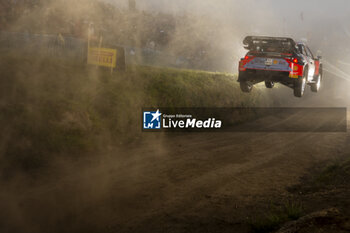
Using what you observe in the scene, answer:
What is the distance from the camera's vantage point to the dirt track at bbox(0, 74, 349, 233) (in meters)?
6.07

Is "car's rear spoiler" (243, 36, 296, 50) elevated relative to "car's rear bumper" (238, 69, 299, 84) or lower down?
elevated

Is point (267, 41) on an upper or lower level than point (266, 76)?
upper

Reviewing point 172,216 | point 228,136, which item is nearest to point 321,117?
point 228,136

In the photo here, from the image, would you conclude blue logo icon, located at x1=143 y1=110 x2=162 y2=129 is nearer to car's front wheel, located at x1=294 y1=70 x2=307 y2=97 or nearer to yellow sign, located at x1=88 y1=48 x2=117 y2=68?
yellow sign, located at x1=88 y1=48 x2=117 y2=68

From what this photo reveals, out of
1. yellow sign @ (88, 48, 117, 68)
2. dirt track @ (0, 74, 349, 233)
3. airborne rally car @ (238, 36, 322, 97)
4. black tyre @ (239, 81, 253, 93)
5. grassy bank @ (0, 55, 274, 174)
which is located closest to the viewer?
dirt track @ (0, 74, 349, 233)

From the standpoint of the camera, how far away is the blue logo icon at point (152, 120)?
43.9 feet

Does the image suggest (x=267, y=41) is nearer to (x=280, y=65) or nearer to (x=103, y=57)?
(x=280, y=65)

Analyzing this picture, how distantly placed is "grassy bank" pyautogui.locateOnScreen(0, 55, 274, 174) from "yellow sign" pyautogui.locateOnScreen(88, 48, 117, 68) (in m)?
0.37

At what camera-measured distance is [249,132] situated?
570 inches

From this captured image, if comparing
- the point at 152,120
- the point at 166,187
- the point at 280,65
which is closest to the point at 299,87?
the point at 280,65

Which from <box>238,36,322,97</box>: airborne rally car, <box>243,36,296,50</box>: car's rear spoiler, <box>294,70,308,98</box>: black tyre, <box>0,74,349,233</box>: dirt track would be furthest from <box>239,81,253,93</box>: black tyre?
<box>0,74,349,233</box>: dirt track

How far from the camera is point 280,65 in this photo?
21.9 feet

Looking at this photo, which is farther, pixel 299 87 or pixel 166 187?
pixel 166 187

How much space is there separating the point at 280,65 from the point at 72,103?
787 centimetres
